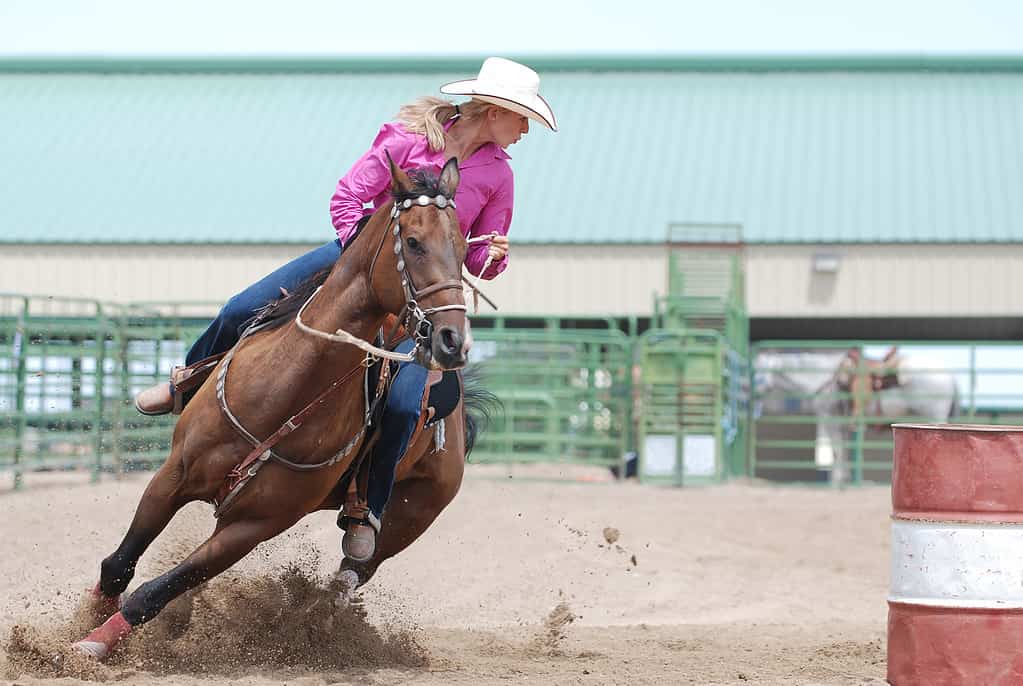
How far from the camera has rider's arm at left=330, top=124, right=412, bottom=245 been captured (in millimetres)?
5234

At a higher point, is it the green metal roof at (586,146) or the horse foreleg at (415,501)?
the green metal roof at (586,146)

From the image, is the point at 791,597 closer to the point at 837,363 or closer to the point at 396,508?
the point at 396,508

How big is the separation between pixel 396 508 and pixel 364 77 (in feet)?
75.4

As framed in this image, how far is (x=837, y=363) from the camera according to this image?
1748cm

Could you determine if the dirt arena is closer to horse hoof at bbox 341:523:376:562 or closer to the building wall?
horse hoof at bbox 341:523:376:562

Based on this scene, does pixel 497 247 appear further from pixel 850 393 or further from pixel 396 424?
pixel 850 393

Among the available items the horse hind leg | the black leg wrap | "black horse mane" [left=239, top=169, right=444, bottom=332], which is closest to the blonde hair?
"black horse mane" [left=239, top=169, right=444, bottom=332]

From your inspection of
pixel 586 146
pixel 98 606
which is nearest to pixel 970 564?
pixel 98 606

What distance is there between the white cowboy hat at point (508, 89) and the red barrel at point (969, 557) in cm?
175

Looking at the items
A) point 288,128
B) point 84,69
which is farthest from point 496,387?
point 84,69

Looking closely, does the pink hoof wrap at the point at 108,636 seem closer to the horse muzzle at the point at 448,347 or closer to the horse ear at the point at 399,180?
the horse muzzle at the point at 448,347

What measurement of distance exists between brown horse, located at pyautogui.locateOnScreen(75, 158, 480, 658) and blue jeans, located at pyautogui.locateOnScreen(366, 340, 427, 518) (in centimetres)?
13

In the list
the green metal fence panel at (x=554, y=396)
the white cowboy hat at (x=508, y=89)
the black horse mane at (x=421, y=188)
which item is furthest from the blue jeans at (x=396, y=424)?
the green metal fence panel at (x=554, y=396)

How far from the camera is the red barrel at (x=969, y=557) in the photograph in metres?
4.70
